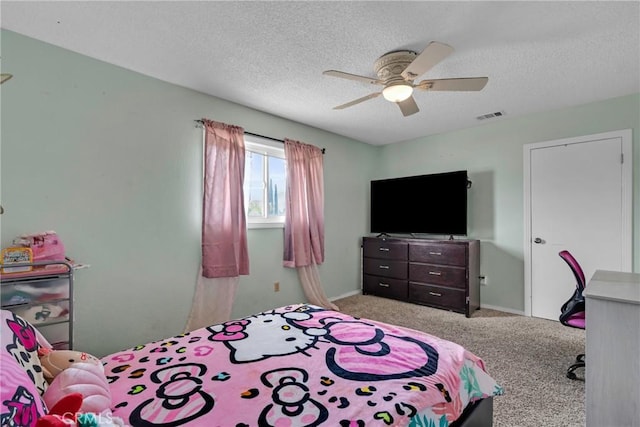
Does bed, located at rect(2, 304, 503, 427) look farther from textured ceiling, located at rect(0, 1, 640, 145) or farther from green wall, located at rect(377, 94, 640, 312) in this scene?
green wall, located at rect(377, 94, 640, 312)

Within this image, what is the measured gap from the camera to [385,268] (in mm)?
4480

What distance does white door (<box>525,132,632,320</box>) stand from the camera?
10.4 feet

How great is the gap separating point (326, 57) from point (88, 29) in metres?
1.61

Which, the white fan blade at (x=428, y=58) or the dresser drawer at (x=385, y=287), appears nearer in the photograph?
the white fan blade at (x=428, y=58)

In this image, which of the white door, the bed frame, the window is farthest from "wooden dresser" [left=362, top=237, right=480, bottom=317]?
the bed frame

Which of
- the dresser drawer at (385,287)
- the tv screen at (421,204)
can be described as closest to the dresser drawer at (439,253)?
the tv screen at (421,204)

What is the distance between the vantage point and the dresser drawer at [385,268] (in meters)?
4.29

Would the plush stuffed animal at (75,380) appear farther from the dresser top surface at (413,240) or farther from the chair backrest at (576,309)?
the dresser top surface at (413,240)

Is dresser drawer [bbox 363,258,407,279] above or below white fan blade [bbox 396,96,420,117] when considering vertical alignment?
below

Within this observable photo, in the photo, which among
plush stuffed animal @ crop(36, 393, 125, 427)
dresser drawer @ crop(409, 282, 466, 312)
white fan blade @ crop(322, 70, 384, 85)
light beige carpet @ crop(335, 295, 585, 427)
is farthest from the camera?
dresser drawer @ crop(409, 282, 466, 312)

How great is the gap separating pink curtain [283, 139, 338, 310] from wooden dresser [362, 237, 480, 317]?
36.8 inches

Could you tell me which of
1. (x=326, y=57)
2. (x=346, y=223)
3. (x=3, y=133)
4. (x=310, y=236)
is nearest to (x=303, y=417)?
(x=326, y=57)

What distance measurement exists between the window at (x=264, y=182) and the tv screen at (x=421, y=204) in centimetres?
172

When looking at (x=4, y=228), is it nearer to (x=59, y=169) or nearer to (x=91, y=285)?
(x=59, y=169)
